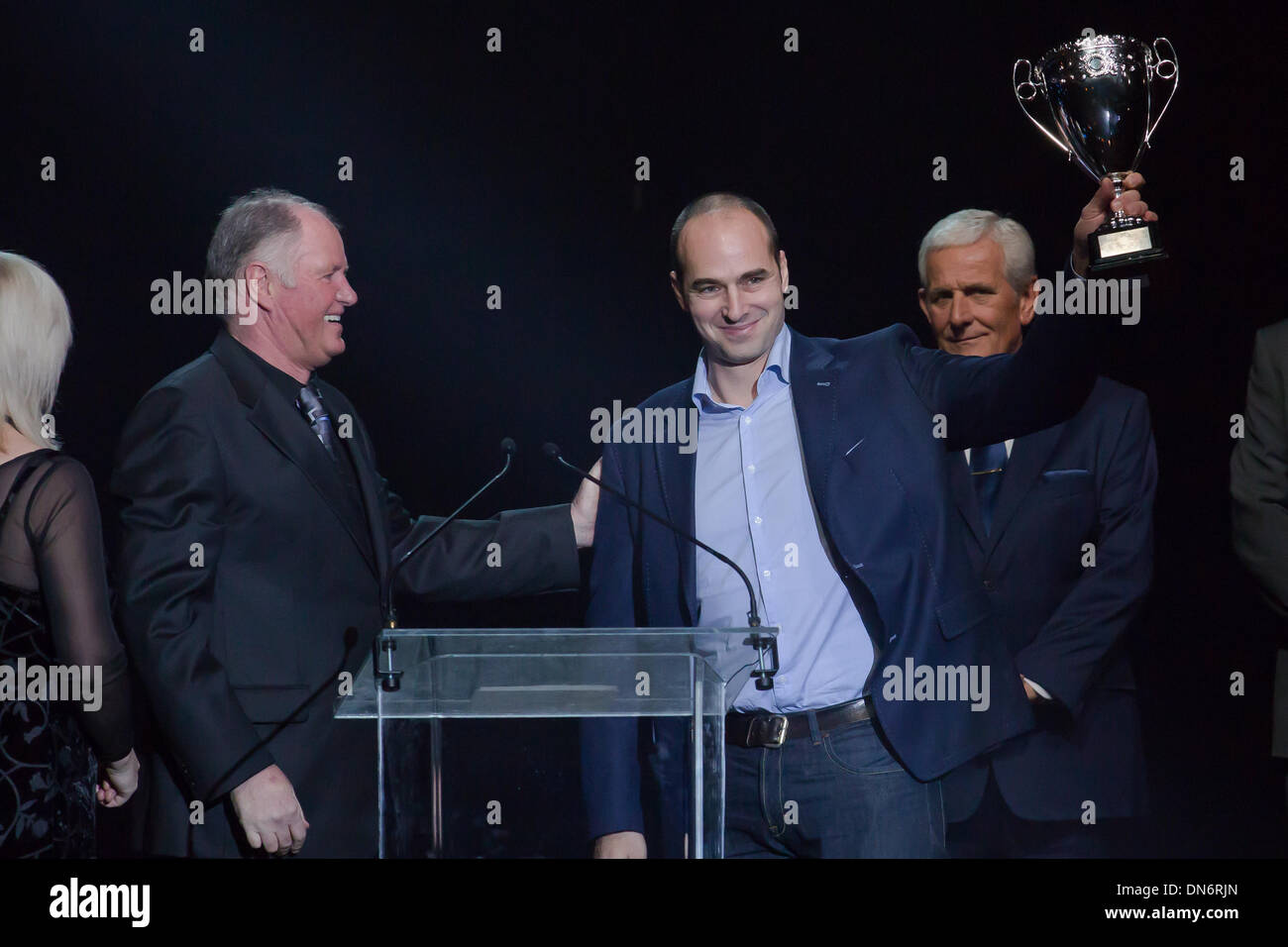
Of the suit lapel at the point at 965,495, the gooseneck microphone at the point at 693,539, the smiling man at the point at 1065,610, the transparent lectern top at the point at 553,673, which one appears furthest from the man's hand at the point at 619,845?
the suit lapel at the point at 965,495

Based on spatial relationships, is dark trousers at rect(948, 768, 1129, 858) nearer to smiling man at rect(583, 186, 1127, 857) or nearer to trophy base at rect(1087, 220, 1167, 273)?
smiling man at rect(583, 186, 1127, 857)

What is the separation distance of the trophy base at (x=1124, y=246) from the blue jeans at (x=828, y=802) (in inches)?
38.8

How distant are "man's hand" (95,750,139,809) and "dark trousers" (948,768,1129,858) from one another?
1758mm

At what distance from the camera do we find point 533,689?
105 inches

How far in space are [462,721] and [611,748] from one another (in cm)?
28

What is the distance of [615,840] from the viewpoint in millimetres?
2643

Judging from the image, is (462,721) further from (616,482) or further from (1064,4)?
(1064,4)

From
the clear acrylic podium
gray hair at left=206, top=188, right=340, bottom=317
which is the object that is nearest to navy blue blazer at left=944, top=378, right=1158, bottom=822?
the clear acrylic podium

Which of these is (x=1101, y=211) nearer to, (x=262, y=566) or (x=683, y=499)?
(x=683, y=499)

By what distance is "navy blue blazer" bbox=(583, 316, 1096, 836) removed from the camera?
3.01 meters

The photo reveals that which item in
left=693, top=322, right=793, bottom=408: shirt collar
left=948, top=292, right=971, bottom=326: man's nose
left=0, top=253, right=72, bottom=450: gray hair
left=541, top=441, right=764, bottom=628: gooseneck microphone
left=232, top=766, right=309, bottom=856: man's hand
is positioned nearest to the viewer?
left=541, top=441, right=764, bottom=628: gooseneck microphone

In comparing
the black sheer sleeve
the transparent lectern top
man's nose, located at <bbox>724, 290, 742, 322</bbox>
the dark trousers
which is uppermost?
man's nose, located at <bbox>724, 290, 742, 322</bbox>

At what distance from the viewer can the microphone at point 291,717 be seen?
3.01 m
